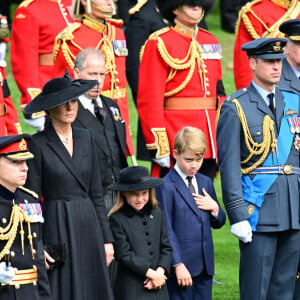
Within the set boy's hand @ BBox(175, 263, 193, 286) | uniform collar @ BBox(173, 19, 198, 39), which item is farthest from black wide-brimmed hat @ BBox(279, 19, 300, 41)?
boy's hand @ BBox(175, 263, 193, 286)

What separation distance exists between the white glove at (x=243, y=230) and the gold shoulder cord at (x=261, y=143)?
0.39 m

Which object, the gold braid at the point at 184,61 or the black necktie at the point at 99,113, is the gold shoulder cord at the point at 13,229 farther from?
the gold braid at the point at 184,61

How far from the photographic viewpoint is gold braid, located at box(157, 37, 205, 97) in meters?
10.0

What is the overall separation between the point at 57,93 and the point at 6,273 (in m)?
1.35

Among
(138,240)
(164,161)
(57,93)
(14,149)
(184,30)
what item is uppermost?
(57,93)

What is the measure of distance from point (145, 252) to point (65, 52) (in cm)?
207

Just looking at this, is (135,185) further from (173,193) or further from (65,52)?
(65,52)

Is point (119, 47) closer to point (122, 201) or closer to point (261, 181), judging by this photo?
point (122, 201)

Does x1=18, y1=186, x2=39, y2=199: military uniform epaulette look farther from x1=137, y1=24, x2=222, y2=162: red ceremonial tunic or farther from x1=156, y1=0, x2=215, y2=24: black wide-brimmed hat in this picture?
x1=156, y1=0, x2=215, y2=24: black wide-brimmed hat

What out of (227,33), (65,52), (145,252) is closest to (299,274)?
(145,252)

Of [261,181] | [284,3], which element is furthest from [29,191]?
[284,3]

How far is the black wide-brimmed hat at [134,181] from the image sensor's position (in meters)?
8.33

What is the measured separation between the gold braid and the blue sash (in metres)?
1.62

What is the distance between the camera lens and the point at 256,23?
11.0 meters
